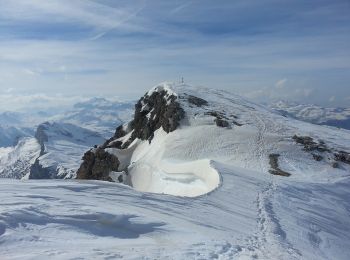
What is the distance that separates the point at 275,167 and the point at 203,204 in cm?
2805

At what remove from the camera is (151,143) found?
74812 millimetres

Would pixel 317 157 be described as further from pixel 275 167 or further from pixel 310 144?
pixel 275 167

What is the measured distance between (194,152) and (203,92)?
115 feet

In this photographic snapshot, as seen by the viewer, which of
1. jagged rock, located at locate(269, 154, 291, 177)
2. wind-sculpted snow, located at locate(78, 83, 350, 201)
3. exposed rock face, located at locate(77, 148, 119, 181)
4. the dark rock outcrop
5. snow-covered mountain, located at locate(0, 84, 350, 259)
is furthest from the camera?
the dark rock outcrop

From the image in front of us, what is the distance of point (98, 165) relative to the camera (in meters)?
77.3

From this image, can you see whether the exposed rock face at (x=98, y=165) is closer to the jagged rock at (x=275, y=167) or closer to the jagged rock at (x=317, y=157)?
the jagged rock at (x=275, y=167)

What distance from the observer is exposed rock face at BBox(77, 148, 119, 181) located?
243 ft

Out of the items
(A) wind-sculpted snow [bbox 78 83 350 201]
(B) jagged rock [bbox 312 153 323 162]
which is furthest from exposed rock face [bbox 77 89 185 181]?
(B) jagged rock [bbox 312 153 323 162]

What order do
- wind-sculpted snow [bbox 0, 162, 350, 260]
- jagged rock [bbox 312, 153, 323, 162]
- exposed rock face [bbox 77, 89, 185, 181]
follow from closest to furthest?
wind-sculpted snow [bbox 0, 162, 350, 260] → jagged rock [bbox 312, 153, 323, 162] → exposed rock face [bbox 77, 89, 185, 181]

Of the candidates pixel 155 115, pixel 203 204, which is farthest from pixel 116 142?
pixel 203 204

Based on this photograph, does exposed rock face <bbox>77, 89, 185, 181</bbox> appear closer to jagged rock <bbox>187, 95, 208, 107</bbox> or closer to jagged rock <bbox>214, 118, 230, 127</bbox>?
jagged rock <bbox>187, 95, 208, 107</bbox>

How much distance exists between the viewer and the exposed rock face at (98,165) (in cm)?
7419

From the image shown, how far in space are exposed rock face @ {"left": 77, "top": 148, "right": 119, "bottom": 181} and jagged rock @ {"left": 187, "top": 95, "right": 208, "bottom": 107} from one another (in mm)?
17491

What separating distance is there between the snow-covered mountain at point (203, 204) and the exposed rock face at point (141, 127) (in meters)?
2.47
